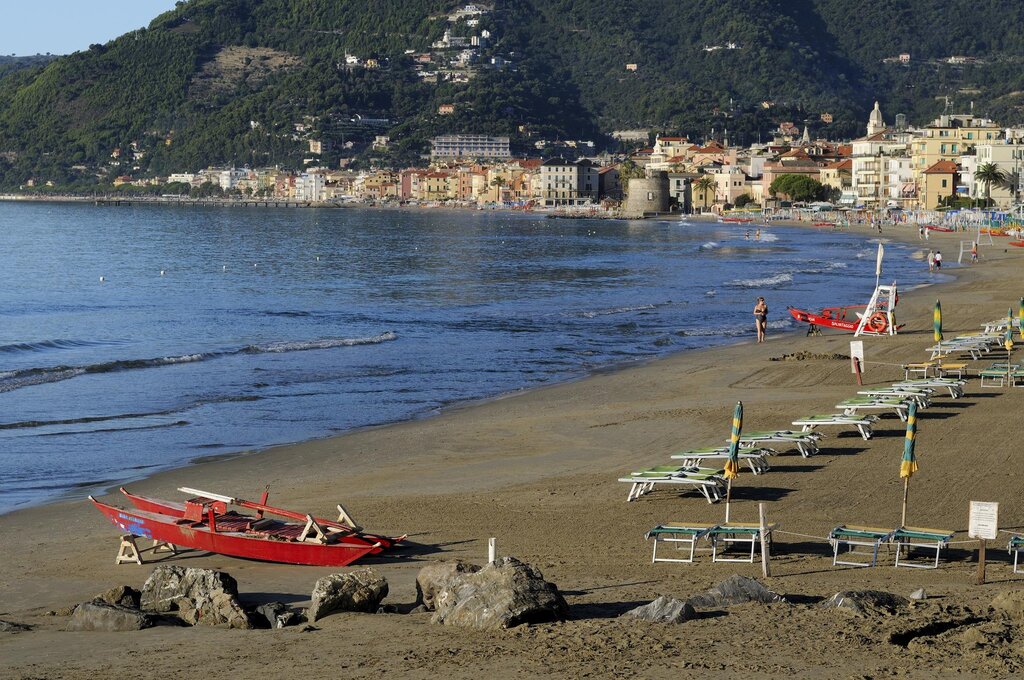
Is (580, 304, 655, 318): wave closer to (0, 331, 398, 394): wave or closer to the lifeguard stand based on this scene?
(0, 331, 398, 394): wave

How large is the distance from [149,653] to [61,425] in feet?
41.9

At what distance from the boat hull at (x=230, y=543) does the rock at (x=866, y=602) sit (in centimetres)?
450

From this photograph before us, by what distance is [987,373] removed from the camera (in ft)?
73.8

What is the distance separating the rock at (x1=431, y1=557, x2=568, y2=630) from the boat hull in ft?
8.57

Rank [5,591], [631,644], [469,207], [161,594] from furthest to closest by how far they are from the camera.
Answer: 1. [469,207]
2. [5,591]
3. [161,594]
4. [631,644]

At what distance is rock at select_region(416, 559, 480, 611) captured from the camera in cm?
1084

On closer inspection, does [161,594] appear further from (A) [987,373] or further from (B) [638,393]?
(A) [987,373]

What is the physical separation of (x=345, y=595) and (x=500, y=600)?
4.49 feet

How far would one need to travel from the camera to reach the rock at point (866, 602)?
33.2 ft

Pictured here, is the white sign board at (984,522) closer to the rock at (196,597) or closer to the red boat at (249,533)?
the red boat at (249,533)

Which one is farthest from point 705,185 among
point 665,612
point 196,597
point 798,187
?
point 665,612

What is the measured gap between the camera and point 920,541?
12.4 meters

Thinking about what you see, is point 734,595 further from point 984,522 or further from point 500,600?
point 984,522

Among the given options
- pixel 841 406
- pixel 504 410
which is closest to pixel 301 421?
pixel 504 410
